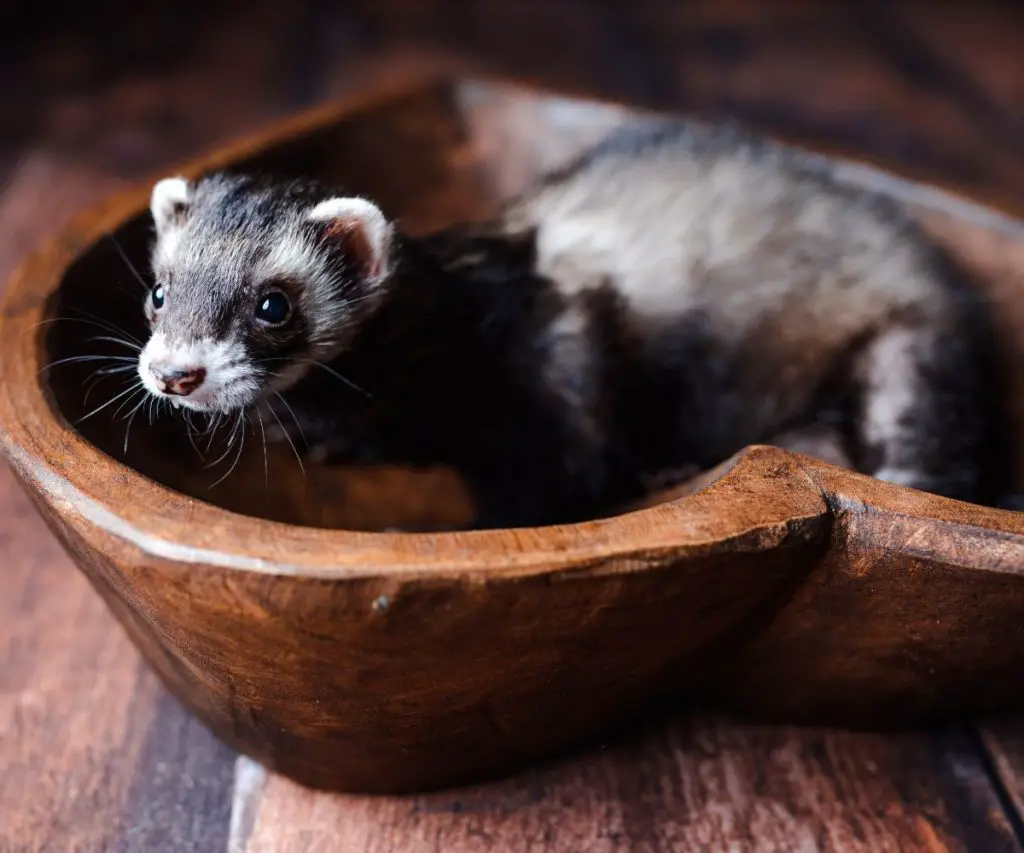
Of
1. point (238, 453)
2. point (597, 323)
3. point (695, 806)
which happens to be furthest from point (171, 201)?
point (695, 806)

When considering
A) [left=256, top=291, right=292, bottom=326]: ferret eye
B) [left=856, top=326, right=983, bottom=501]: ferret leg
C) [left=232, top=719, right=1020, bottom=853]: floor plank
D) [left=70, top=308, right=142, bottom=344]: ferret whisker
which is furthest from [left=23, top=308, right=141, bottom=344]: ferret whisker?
[left=856, top=326, right=983, bottom=501]: ferret leg

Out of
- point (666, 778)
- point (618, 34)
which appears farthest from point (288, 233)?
point (618, 34)

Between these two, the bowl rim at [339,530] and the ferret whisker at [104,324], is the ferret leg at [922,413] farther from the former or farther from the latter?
the ferret whisker at [104,324]

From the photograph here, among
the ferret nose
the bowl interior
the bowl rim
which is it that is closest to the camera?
the bowl rim

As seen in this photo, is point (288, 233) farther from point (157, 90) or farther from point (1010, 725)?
point (157, 90)

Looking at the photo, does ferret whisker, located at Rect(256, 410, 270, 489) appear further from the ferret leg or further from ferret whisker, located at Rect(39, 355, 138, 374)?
the ferret leg

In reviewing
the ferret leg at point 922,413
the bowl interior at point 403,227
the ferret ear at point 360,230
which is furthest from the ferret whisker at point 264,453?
the ferret leg at point 922,413

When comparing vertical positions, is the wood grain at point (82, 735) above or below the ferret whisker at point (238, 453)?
below
